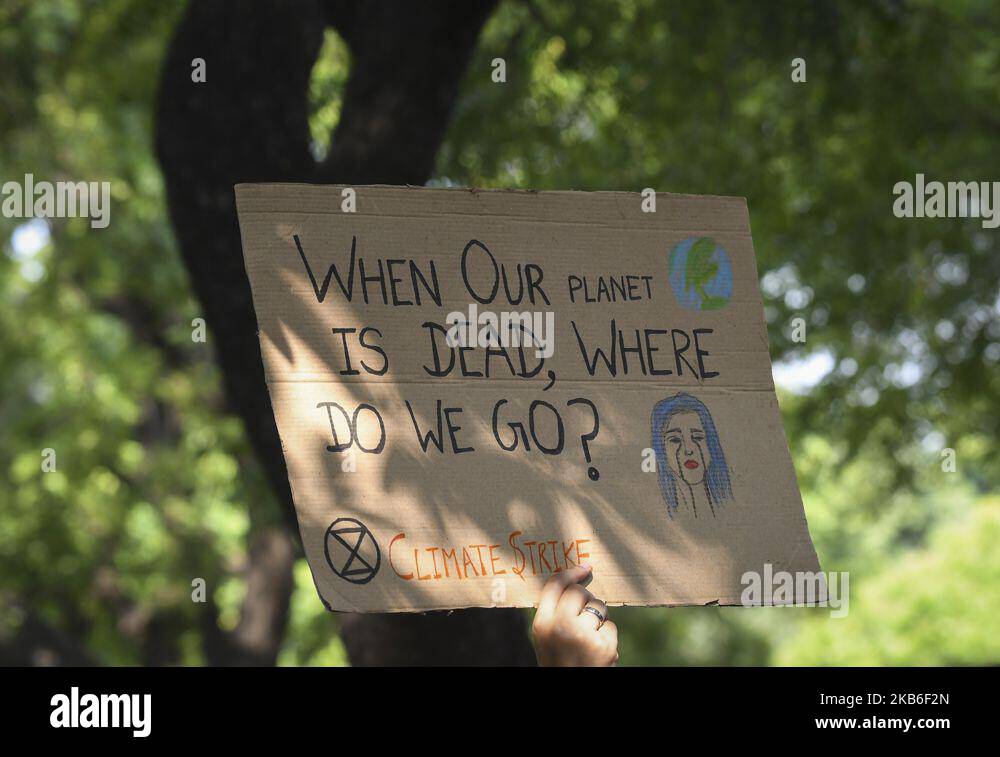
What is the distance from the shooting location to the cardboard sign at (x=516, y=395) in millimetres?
2268

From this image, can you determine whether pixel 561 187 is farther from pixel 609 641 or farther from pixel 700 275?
pixel 609 641

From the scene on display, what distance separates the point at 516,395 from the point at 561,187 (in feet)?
15.6

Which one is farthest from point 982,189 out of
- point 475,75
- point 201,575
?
point 201,575

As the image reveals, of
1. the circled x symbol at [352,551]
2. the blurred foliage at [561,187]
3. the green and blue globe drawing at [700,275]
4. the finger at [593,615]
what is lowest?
the finger at [593,615]

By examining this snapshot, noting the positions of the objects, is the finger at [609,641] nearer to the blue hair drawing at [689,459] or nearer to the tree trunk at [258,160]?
the blue hair drawing at [689,459]

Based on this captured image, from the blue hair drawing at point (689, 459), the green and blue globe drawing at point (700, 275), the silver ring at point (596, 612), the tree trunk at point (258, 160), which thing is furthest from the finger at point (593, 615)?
the tree trunk at point (258, 160)

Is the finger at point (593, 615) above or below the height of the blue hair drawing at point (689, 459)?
below

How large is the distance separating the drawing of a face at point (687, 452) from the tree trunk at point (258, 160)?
1.41 metres

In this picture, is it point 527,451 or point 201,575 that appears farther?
point 201,575

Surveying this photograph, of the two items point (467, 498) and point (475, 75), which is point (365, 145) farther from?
point (475, 75)

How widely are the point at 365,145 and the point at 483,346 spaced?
166cm

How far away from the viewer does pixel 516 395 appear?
7.86ft

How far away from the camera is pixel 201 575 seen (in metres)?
10.7

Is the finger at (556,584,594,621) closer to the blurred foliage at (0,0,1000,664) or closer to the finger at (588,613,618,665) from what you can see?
the finger at (588,613,618,665)
